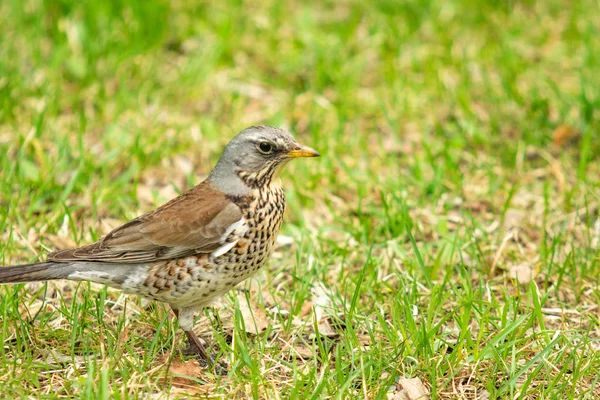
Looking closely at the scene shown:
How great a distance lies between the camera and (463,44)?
8.30m

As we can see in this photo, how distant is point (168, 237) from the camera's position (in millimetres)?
4555

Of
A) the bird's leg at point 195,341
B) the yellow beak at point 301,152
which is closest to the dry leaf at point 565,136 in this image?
the yellow beak at point 301,152

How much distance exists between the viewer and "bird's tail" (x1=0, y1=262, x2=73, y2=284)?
14.1 ft

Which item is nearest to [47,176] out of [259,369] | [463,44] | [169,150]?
[169,150]

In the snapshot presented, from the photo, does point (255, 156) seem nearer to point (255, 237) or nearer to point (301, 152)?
point (301, 152)

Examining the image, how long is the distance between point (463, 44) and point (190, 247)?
4740 mm

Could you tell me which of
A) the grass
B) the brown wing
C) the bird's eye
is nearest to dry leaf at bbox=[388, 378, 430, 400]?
the grass

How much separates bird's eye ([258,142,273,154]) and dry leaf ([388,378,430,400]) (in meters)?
1.47

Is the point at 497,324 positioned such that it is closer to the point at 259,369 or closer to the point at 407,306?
the point at 407,306

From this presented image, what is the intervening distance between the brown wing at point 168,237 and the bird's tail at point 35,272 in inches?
2.0

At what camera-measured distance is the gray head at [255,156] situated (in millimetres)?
4742

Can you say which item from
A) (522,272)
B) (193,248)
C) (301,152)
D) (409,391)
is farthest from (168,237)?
(522,272)

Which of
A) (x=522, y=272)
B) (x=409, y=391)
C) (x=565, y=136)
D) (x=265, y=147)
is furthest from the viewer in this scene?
(x=565, y=136)

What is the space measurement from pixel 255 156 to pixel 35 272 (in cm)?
135
